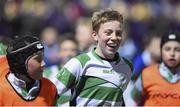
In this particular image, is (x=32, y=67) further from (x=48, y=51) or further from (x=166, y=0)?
(x=166, y=0)

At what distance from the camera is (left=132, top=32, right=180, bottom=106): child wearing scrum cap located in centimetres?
853

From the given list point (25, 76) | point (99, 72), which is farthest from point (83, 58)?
point (25, 76)

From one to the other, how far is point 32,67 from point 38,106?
13.3 inches

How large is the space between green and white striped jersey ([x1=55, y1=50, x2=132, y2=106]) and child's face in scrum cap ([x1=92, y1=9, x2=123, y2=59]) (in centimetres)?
12

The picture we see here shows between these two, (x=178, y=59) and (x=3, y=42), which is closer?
(x=3, y=42)

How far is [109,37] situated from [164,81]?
1.62 metres

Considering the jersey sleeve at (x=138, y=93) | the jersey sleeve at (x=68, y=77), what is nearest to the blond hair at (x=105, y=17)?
the jersey sleeve at (x=68, y=77)

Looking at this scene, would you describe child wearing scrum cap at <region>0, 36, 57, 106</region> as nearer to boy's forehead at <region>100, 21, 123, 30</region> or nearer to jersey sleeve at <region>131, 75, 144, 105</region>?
boy's forehead at <region>100, 21, 123, 30</region>

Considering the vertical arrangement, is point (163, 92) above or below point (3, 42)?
below

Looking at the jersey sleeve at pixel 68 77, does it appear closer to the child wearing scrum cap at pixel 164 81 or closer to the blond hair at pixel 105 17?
the blond hair at pixel 105 17

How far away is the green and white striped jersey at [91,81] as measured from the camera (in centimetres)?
729

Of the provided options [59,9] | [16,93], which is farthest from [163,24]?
[16,93]

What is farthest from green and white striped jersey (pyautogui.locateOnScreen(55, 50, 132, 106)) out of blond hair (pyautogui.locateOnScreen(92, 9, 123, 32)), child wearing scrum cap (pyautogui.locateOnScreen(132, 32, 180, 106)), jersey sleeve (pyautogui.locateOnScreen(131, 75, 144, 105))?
jersey sleeve (pyautogui.locateOnScreen(131, 75, 144, 105))

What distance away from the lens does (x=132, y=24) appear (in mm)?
16766
